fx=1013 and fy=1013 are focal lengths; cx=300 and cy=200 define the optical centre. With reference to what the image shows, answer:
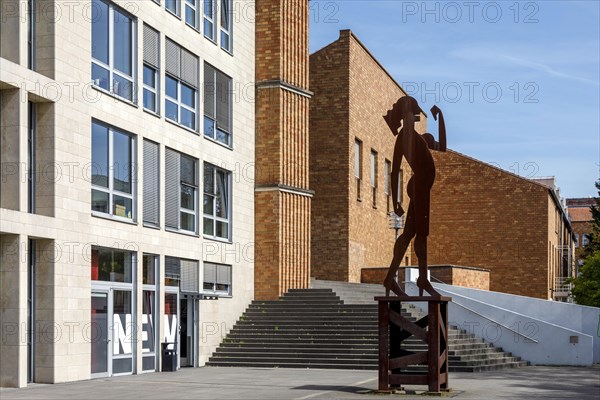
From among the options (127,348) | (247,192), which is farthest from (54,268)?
(247,192)

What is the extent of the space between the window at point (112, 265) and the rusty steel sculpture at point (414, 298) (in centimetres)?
676

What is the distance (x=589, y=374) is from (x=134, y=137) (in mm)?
12376

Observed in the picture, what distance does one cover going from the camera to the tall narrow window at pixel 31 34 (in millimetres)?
20109

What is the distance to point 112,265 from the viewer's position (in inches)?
893

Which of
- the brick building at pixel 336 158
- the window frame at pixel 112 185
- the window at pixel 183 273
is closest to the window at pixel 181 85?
the window frame at pixel 112 185

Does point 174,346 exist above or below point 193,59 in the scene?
below

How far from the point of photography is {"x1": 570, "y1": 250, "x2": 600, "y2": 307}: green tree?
1353 inches

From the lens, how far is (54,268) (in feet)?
65.3

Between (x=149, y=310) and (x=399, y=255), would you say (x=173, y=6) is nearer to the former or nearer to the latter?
(x=149, y=310)

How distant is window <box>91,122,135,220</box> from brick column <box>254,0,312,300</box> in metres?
8.22

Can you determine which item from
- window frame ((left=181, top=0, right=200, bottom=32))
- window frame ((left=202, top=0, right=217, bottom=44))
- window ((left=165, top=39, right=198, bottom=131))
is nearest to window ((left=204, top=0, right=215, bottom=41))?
window frame ((left=202, top=0, right=217, bottom=44))

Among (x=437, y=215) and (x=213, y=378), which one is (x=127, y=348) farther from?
(x=437, y=215)

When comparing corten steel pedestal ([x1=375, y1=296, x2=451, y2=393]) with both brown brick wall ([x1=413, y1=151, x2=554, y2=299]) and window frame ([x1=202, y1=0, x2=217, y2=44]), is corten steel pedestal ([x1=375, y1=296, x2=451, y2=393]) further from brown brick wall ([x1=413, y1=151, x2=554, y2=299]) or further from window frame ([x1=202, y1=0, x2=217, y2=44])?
brown brick wall ([x1=413, y1=151, x2=554, y2=299])

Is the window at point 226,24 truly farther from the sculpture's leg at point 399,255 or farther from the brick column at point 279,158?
the sculpture's leg at point 399,255
